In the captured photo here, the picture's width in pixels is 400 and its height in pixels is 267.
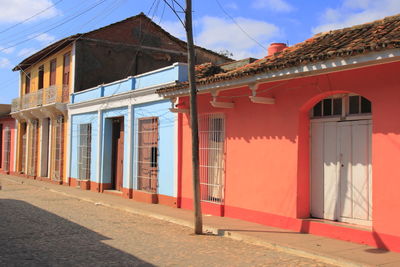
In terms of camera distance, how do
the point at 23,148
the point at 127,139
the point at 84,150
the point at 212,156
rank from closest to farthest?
the point at 212,156, the point at 127,139, the point at 84,150, the point at 23,148

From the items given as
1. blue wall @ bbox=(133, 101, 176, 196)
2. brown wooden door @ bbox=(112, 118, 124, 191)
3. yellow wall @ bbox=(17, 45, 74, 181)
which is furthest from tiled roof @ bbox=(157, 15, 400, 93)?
yellow wall @ bbox=(17, 45, 74, 181)

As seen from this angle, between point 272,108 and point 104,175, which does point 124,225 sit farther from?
point 104,175

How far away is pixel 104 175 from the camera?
15.9 metres

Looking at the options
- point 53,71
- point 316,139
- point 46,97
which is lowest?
point 316,139

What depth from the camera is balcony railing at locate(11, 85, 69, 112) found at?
19656 millimetres

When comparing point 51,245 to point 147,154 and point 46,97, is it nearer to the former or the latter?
point 147,154

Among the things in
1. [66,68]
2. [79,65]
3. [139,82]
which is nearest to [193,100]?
[139,82]

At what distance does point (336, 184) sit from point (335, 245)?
1.39m

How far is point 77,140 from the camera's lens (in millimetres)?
18141

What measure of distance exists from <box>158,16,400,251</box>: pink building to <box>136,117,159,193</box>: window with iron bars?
2.45m

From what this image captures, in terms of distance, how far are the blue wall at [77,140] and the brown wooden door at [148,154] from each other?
3.40m

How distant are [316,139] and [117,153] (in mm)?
9160

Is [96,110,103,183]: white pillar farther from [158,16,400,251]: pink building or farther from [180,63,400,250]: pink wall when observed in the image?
[158,16,400,251]: pink building

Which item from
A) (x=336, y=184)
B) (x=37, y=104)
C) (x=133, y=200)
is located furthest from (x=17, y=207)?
(x=37, y=104)
